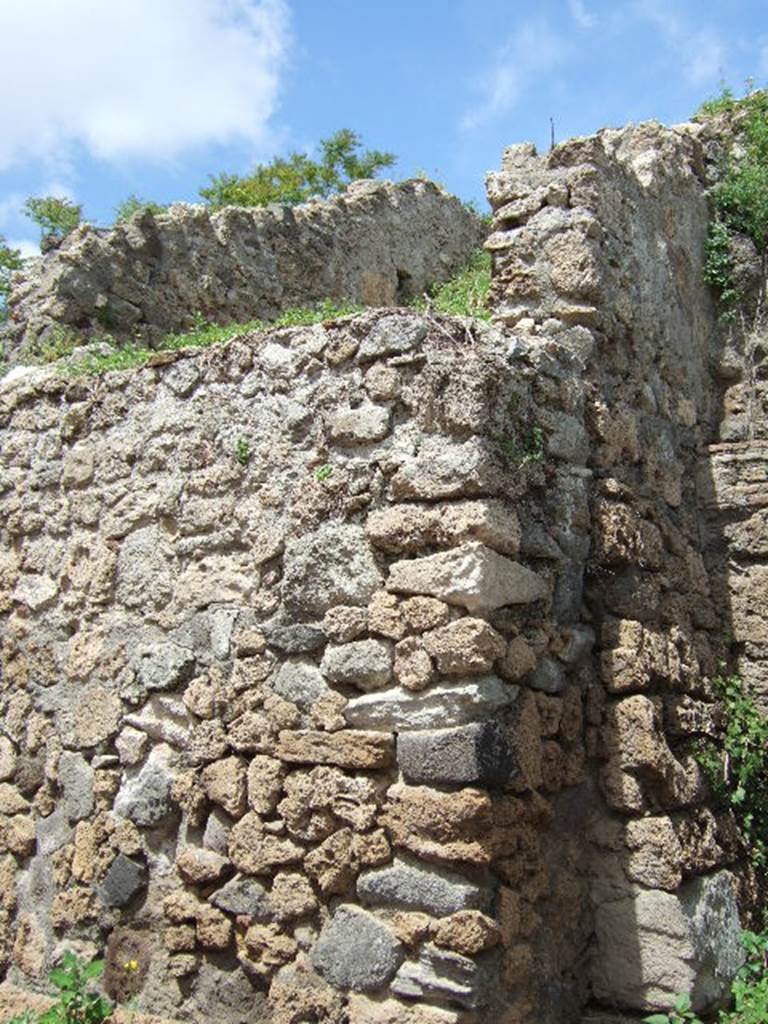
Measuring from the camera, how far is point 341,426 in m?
4.09

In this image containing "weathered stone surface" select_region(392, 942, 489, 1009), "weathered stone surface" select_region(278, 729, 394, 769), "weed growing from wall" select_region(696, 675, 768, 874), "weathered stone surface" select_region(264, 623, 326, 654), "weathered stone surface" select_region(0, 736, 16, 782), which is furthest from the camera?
"weathered stone surface" select_region(0, 736, 16, 782)

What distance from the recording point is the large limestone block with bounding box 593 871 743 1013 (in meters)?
3.89

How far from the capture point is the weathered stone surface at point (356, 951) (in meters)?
3.49

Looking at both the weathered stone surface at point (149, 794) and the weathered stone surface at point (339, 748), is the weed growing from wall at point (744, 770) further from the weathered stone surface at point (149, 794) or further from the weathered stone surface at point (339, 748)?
the weathered stone surface at point (149, 794)

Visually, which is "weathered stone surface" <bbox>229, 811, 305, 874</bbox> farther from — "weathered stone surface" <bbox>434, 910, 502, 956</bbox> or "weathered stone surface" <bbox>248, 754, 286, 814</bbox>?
"weathered stone surface" <bbox>434, 910, 502, 956</bbox>

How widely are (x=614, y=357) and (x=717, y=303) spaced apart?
4.99 ft

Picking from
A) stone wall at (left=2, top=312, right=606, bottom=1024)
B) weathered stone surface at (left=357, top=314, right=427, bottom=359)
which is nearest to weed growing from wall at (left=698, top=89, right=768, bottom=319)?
stone wall at (left=2, top=312, right=606, bottom=1024)

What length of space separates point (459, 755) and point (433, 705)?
0.19 metres

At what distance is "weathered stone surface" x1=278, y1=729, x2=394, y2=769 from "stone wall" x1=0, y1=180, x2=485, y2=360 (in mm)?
3565

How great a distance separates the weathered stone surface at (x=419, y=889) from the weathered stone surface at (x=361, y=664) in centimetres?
59

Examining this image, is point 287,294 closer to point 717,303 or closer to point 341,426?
point 717,303

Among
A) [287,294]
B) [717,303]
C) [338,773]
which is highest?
[287,294]

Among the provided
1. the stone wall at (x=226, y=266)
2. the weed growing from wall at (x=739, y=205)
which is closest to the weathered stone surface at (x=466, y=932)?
the weed growing from wall at (x=739, y=205)

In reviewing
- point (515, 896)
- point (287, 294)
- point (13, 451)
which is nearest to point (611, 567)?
point (515, 896)
